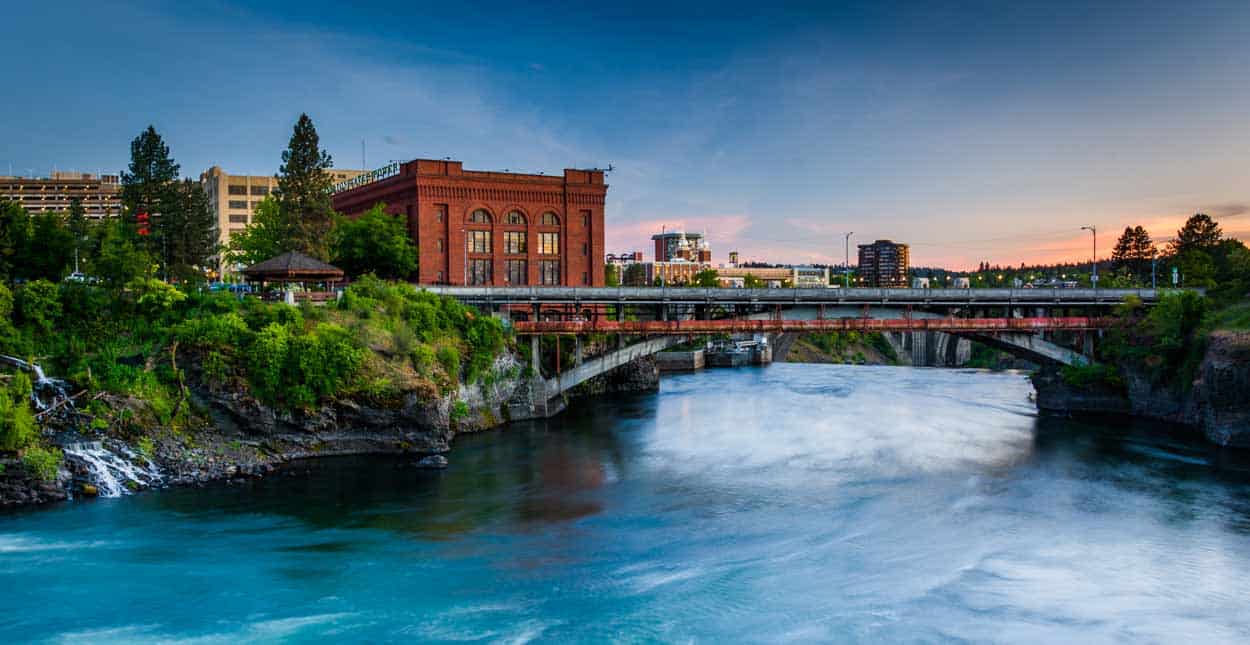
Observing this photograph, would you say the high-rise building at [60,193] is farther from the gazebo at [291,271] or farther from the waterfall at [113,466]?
the waterfall at [113,466]

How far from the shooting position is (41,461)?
28.0 meters

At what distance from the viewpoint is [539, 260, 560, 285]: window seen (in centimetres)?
6972

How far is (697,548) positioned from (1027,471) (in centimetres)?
1801

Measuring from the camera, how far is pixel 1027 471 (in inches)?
1401

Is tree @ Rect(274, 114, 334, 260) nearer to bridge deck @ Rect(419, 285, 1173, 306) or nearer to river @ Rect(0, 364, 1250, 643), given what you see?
bridge deck @ Rect(419, 285, 1173, 306)

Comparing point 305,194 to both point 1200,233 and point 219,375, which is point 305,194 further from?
point 1200,233

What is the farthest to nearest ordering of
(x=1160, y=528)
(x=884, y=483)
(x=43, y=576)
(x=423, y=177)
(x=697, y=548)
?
(x=423, y=177) < (x=884, y=483) < (x=1160, y=528) < (x=697, y=548) < (x=43, y=576)

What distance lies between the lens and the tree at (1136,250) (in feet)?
297

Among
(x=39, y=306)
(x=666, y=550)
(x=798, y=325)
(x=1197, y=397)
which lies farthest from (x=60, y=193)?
(x=1197, y=397)

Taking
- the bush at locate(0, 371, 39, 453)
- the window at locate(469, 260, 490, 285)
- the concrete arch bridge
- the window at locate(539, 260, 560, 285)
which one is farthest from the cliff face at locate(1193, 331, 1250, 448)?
the bush at locate(0, 371, 39, 453)

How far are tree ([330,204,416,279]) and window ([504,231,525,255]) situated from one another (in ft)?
26.6

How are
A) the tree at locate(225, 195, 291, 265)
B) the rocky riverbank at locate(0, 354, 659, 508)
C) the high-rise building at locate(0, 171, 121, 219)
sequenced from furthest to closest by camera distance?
the high-rise building at locate(0, 171, 121, 219) < the tree at locate(225, 195, 291, 265) < the rocky riverbank at locate(0, 354, 659, 508)

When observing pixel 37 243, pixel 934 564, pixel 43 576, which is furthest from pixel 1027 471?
pixel 37 243

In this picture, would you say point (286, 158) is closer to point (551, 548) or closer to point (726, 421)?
point (726, 421)
